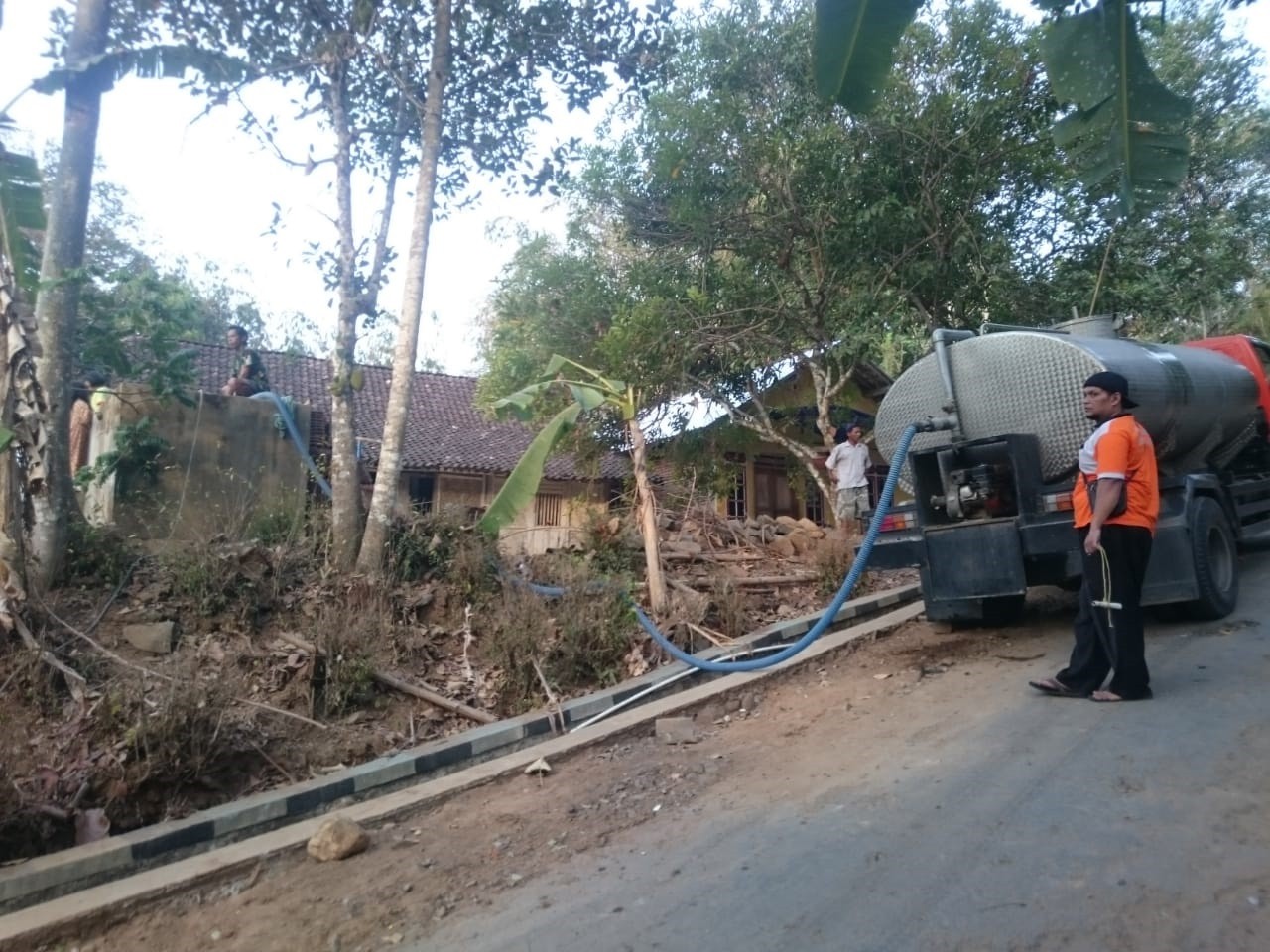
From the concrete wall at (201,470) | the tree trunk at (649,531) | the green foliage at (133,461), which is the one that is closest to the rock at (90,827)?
the concrete wall at (201,470)

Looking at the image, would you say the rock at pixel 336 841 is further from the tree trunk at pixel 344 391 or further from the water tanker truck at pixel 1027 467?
the water tanker truck at pixel 1027 467

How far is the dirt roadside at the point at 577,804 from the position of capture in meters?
3.68

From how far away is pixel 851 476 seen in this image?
10.3 meters

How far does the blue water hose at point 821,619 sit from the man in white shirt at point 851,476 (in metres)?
2.93

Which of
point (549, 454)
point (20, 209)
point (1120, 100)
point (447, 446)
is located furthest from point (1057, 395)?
point (447, 446)

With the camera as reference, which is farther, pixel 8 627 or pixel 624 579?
pixel 624 579

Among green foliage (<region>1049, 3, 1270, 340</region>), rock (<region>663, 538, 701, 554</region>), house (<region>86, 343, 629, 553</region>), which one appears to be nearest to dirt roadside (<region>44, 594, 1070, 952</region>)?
rock (<region>663, 538, 701, 554</region>)

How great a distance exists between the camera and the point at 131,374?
27.6 feet

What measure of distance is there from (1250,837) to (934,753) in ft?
5.09

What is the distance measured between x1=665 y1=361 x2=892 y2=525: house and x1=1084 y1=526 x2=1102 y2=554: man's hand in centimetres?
786

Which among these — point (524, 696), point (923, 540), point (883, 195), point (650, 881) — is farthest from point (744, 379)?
point (650, 881)

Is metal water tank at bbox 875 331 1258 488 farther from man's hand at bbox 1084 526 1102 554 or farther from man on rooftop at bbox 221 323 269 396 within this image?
man on rooftop at bbox 221 323 269 396

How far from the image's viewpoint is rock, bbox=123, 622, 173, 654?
643cm

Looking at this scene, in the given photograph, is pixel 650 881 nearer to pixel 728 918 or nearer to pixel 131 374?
pixel 728 918
